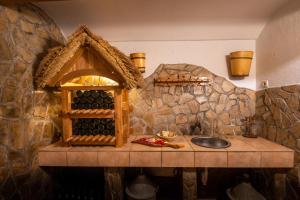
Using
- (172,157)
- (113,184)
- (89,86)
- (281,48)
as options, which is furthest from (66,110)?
(281,48)

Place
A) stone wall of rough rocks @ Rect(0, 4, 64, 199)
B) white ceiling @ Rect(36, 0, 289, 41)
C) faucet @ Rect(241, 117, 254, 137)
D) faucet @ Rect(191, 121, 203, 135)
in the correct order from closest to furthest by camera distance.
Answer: stone wall of rough rocks @ Rect(0, 4, 64, 199), white ceiling @ Rect(36, 0, 289, 41), faucet @ Rect(241, 117, 254, 137), faucet @ Rect(191, 121, 203, 135)

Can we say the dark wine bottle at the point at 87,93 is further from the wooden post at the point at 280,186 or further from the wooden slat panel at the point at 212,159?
the wooden post at the point at 280,186

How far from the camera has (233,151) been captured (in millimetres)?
1738

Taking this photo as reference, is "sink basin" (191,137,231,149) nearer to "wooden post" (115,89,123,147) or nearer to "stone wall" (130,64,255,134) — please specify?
"stone wall" (130,64,255,134)

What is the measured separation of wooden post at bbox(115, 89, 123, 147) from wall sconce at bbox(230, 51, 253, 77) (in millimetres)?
1406

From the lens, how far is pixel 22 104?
5.50ft

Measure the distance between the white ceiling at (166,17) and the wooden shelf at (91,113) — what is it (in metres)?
1.06

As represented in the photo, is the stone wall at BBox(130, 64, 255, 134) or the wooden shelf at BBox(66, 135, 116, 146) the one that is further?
the stone wall at BBox(130, 64, 255, 134)

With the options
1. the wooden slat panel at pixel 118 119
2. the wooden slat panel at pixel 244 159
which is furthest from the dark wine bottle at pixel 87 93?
the wooden slat panel at pixel 244 159

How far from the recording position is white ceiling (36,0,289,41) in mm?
1900

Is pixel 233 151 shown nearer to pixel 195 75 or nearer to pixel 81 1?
pixel 195 75

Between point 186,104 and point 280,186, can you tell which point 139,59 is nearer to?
point 186,104

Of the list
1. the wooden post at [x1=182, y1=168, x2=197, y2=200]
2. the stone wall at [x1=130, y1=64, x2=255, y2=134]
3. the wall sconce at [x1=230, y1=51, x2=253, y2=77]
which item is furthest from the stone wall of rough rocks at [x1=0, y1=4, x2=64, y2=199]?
the wall sconce at [x1=230, y1=51, x2=253, y2=77]

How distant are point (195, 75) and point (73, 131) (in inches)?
61.8
